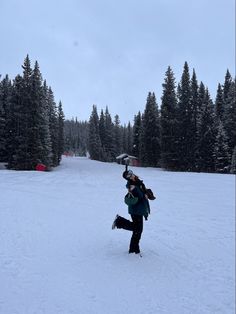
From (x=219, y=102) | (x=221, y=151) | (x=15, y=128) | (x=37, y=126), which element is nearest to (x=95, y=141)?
(x=219, y=102)

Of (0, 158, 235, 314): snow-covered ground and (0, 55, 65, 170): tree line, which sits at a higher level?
(0, 55, 65, 170): tree line

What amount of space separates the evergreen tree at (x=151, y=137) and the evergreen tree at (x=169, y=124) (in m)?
8.58

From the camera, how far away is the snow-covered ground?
5.59 meters

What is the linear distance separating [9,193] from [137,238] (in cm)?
1134

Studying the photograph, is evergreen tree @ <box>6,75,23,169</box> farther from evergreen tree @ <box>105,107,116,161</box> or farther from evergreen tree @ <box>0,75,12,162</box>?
evergreen tree @ <box>105,107,116,161</box>

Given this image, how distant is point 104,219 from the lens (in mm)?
12328

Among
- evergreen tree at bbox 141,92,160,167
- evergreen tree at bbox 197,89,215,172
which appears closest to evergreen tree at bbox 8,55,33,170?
evergreen tree at bbox 141,92,160,167

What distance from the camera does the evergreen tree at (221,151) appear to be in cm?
4644

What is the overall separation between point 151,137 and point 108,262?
53525 millimetres

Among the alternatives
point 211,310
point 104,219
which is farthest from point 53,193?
point 211,310

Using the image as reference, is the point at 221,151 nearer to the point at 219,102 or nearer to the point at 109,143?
the point at 219,102

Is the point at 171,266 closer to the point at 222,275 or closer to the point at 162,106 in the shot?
the point at 222,275

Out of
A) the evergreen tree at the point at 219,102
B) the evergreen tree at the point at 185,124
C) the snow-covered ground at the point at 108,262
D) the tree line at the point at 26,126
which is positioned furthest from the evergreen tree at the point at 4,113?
the snow-covered ground at the point at 108,262

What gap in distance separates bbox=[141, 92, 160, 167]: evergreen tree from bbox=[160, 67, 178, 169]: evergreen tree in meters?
8.58
